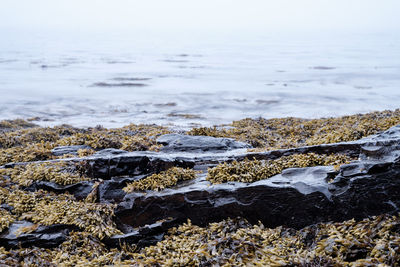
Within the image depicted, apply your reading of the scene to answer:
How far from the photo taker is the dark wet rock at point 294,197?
407 cm

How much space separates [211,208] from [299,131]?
631 centimetres

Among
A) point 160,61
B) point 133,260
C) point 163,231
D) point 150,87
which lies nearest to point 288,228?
point 163,231

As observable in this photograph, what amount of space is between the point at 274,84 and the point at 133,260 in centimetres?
3186

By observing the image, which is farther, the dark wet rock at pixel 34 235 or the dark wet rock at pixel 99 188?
the dark wet rock at pixel 99 188

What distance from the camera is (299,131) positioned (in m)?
10.1

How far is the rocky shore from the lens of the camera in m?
3.86

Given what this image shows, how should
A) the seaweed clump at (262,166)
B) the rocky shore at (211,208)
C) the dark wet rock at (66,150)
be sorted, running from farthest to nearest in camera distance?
the dark wet rock at (66,150), the seaweed clump at (262,166), the rocky shore at (211,208)

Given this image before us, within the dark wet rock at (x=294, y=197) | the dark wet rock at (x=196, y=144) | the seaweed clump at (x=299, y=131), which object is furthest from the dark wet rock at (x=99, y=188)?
the seaweed clump at (x=299, y=131)

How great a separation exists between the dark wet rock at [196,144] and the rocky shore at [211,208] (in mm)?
595

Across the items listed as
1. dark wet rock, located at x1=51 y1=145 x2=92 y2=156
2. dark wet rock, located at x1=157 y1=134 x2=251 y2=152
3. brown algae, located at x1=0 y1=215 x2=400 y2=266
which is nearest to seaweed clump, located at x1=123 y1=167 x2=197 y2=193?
brown algae, located at x1=0 y1=215 x2=400 y2=266

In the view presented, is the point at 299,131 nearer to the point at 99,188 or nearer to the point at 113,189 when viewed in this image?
the point at 113,189

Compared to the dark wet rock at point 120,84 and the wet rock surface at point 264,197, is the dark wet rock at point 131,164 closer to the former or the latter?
the wet rock surface at point 264,197

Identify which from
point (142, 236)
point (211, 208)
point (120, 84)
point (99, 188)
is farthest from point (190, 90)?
point (142, 236)

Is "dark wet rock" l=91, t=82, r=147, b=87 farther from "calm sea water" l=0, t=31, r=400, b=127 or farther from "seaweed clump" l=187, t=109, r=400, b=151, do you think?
"seaweed clump" l=187, t=109, r=400, b=151
